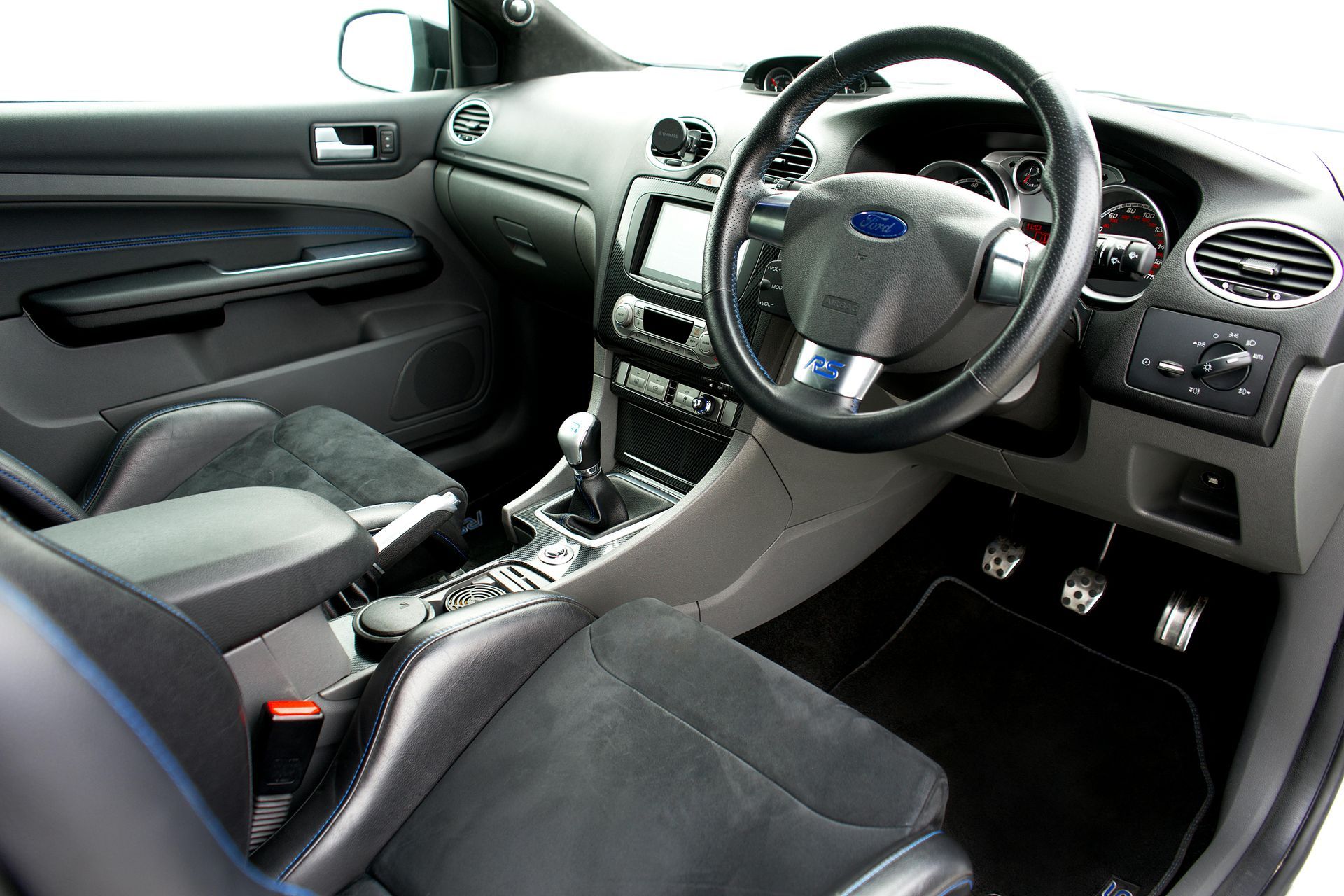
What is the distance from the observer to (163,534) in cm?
87

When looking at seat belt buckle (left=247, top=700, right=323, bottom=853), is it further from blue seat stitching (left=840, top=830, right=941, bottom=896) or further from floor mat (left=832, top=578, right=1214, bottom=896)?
floor mat (left=832, top=578, right=1214, bottom=896)

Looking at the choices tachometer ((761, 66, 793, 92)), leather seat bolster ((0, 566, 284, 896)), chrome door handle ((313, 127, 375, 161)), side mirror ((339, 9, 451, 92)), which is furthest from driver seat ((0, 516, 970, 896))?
side mirror ((339, 9, 451, 92))

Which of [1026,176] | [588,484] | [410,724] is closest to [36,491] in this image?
[410,724]

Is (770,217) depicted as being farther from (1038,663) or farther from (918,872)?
(1038,663)

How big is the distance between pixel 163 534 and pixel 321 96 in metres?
1.47

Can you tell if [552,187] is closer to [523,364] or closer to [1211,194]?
[523,364]

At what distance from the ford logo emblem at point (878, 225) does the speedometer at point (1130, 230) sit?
1.23ft

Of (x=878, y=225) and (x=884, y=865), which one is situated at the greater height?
(x=878, y=225)

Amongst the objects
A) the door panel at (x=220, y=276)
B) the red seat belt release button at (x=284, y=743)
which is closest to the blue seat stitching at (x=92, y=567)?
the red seat belt release button at (x=284, y=743)

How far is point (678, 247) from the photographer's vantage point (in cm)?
161

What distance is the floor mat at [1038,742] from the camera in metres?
1.45

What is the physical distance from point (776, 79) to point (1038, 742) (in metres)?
1.29

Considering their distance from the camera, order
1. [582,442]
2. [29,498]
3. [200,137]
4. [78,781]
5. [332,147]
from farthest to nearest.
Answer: [332,147], [200,137], [582,442], [29,498], [78,781]

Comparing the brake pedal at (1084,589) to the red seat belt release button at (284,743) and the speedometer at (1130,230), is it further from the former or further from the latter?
the red seat belt release button at (284,743)
